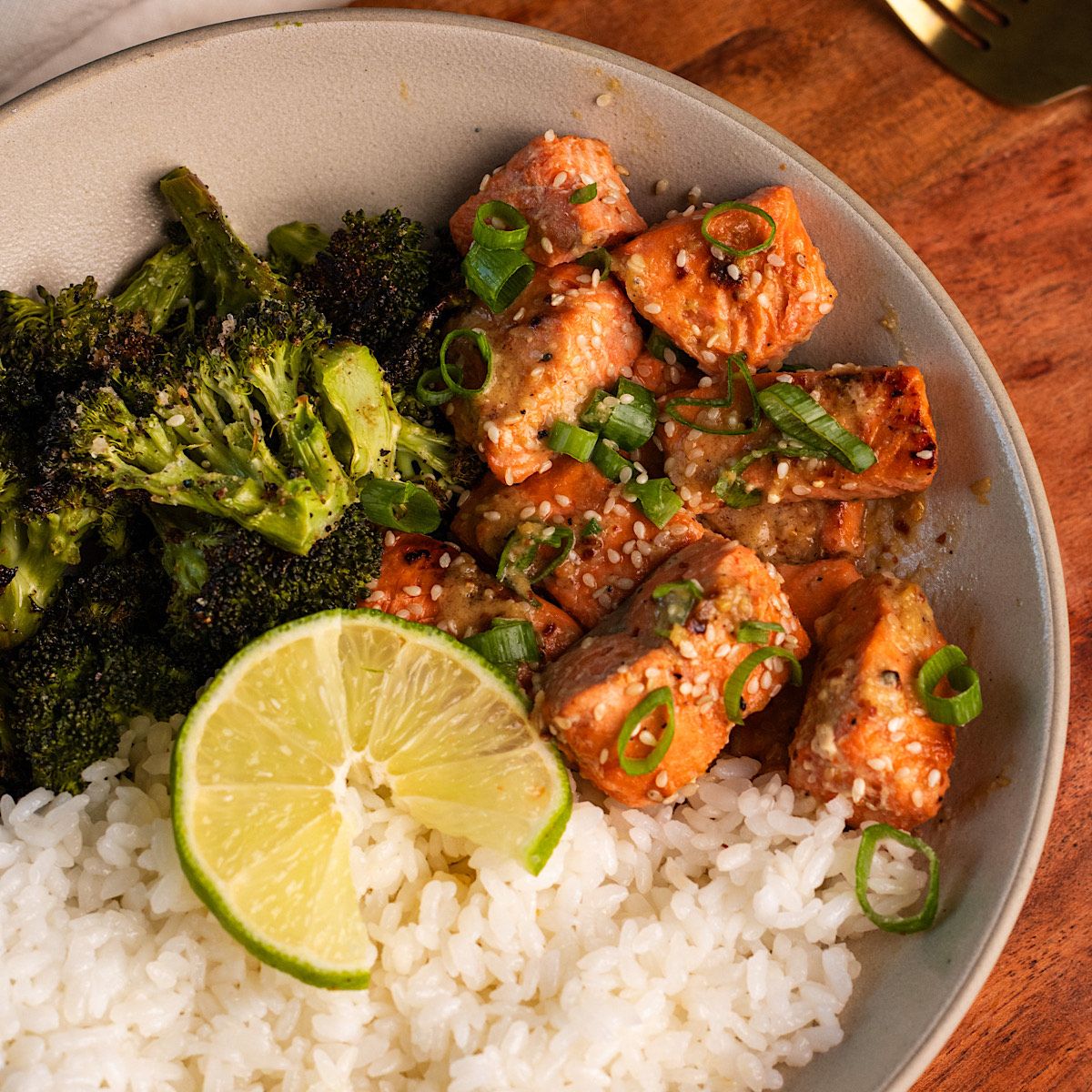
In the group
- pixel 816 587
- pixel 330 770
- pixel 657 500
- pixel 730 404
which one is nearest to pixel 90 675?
pixel 330 770

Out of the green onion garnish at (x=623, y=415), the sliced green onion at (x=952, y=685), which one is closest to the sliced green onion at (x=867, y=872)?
the sliced green onion at (x=952, y=685)

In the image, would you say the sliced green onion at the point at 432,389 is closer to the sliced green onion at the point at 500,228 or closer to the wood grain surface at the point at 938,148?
the sliced green onion at the point at 500,228

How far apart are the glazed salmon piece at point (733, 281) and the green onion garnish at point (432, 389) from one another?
559 mm

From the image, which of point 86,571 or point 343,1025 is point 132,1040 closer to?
point 343,1025

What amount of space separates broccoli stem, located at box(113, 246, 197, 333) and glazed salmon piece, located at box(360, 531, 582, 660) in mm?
864

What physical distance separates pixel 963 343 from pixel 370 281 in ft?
5.20

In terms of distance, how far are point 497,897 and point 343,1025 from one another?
18.2 inches

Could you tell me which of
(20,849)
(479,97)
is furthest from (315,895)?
(479,97)

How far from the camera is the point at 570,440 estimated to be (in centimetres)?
278

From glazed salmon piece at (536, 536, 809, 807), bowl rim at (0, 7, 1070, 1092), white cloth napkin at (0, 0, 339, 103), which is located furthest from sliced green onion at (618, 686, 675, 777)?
white cloth napkin at (0, 0, 339, 103)

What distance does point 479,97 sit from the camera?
2.94 m

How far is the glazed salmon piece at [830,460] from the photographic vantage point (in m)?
2.74

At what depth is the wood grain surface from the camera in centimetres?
350

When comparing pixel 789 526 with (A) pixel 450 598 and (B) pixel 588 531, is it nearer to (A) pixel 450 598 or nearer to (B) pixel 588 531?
(B) pixel 588 531
